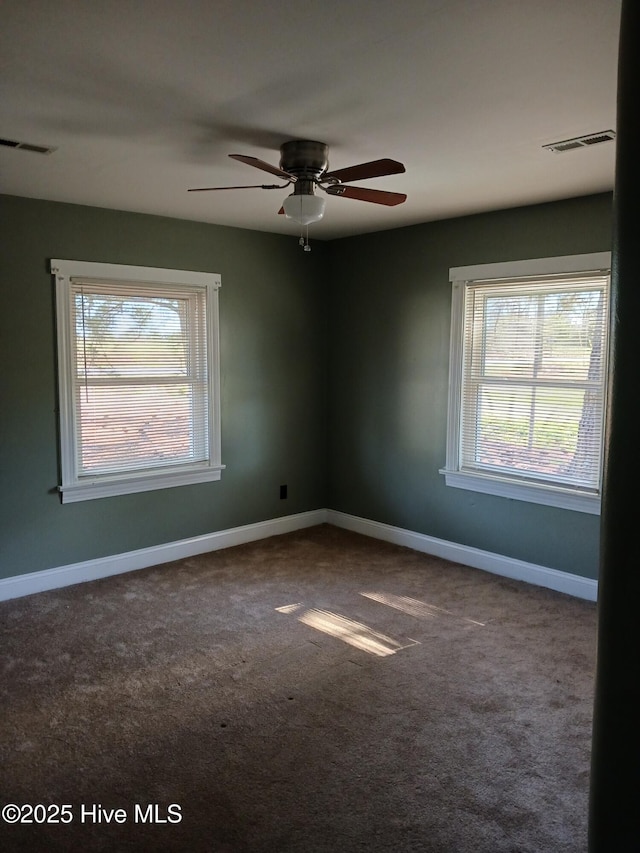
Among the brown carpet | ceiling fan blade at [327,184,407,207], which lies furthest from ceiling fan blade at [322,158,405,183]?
the brown carpet

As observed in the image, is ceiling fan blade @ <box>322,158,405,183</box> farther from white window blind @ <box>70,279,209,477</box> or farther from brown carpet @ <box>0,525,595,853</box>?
brown carpet @ <box>0,525,595,853</box>

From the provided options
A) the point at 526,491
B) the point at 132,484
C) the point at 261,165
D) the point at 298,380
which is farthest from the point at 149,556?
the point at 261,165

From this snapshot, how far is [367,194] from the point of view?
3023mm

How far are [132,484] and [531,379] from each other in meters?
2.88

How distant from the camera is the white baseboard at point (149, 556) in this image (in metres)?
4.15

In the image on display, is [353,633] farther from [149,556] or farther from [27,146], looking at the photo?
[27,146]

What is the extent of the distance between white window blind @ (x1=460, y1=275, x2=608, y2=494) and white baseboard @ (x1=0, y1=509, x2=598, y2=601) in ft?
2.11

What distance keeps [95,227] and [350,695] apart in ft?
10.9

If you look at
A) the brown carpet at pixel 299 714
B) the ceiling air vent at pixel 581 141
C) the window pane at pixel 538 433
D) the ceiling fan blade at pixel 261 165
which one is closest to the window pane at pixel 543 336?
the window pane at pixel 538 433

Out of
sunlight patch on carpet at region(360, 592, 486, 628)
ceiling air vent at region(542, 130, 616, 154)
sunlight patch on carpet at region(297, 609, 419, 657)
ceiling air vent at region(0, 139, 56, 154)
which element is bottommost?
sunlight patch on carpet at region(297, 609, 419, 657)

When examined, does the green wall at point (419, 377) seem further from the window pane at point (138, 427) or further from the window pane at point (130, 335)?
the window pane at point (130, 335)

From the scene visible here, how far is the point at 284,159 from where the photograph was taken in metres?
2.94

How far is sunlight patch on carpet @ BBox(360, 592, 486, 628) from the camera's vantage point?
12.6ft

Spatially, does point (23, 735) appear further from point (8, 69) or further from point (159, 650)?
point (8, 69)
